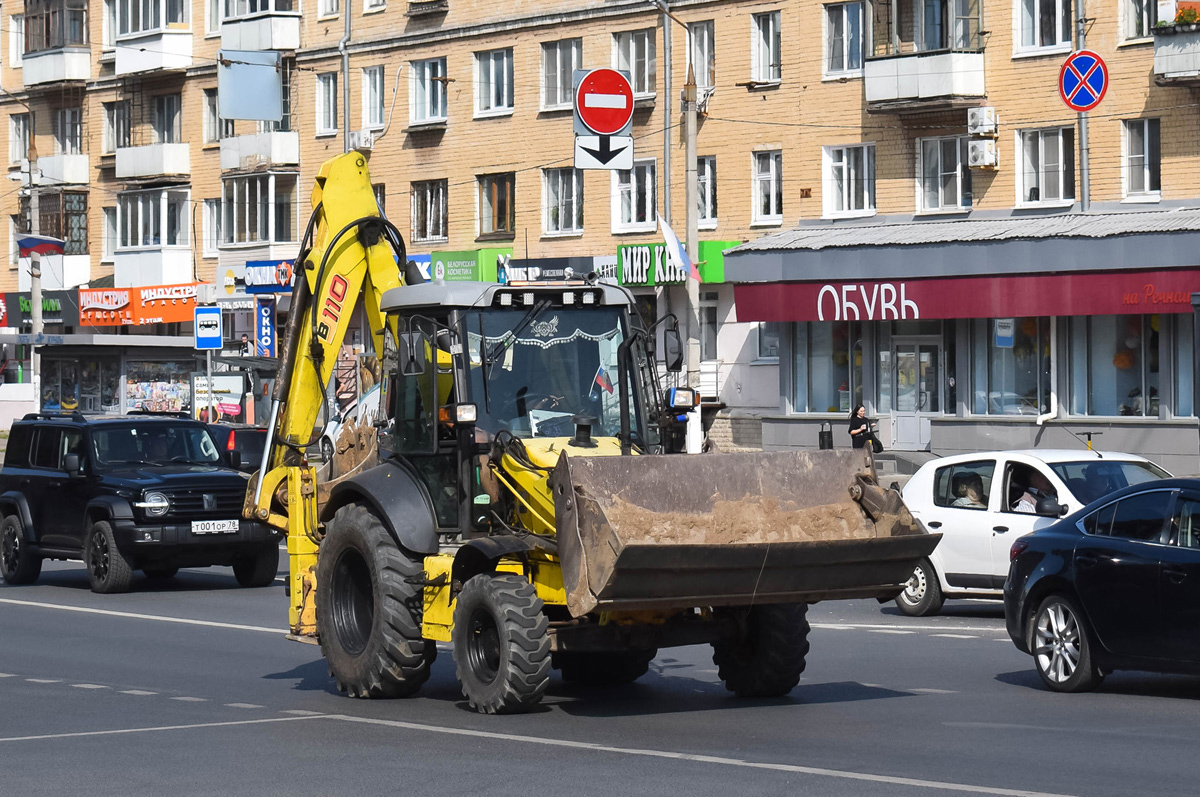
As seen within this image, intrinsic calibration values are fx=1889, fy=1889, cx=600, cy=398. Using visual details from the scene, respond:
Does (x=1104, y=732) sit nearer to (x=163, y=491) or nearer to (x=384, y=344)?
(x=384, y=344)

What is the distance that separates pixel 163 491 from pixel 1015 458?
8.95 metres

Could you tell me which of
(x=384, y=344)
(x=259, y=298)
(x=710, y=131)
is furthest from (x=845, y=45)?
(x=384, y=344)

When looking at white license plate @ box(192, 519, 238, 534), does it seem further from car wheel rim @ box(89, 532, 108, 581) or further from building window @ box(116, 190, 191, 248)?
building window @ box(116, 190, 191, 248)

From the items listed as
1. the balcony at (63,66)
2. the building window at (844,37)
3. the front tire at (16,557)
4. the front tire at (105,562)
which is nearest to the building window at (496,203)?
the building window at (844,37)

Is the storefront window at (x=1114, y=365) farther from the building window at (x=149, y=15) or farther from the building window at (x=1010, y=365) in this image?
the building window at (x=149, y=15)

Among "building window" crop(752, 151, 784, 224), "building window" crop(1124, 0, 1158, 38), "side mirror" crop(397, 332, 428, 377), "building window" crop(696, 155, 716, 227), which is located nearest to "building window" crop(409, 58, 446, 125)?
"building window" crop(696, 155, 716, 227)

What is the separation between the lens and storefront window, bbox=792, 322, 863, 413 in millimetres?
40938

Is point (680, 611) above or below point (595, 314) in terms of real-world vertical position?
below

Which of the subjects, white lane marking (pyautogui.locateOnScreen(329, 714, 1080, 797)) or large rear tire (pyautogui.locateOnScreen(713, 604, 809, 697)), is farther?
large rear tire (pyautogui.locateOnScreen(713, 604, 809, 697))

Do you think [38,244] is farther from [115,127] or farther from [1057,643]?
[1057,643]

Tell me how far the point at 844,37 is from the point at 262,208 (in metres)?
20.9

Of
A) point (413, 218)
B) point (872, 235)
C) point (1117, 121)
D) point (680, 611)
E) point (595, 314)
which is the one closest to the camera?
point (680, 611)

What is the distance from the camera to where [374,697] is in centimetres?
1209

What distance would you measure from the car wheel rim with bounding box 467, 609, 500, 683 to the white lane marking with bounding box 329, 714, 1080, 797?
0.45 metres
